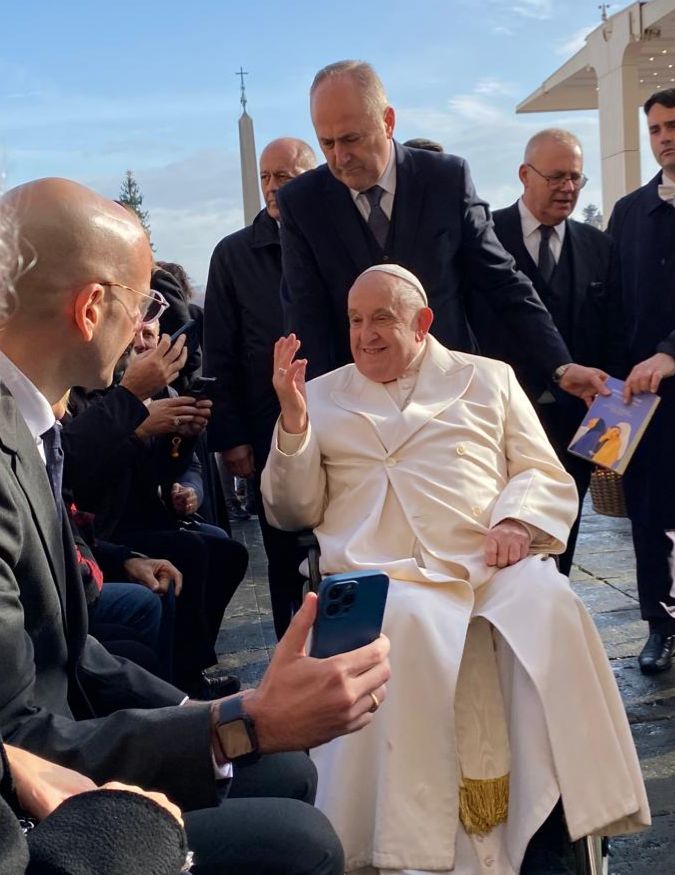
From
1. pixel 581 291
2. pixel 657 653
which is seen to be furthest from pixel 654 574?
pixel 581 291

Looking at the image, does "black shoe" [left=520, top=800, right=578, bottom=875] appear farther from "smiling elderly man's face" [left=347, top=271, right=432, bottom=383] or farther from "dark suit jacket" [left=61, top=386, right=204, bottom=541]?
"dark suit jacket" [left=61, top=386, right=204, bottom=541]

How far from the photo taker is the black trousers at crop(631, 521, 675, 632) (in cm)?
404

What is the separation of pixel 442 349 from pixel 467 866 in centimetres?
165

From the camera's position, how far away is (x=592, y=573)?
547cm

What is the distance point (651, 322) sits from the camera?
4.17 m

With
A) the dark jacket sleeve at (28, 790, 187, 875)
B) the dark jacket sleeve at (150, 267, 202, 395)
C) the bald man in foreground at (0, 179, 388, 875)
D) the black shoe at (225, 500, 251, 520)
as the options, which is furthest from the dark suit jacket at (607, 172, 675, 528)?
the black shoe at (225, 500, 251, 520)

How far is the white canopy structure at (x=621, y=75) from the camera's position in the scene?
15.6 meters

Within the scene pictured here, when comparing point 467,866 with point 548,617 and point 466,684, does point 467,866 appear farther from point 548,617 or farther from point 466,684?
point 548,617

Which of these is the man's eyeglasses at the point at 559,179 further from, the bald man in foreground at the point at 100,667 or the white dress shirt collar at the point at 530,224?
the bald man in foreground at the point at 100,667

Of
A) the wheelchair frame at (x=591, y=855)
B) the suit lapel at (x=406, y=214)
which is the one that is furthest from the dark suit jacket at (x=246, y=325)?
the wheelchair frame at (x=591, y=855)

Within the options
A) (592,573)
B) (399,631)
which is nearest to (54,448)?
(399,631)

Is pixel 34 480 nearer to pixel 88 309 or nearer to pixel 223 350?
→ pixel 88 309

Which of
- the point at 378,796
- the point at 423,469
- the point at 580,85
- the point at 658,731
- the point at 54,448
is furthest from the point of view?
the point at 580,85

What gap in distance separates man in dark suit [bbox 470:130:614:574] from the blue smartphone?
272 cm
